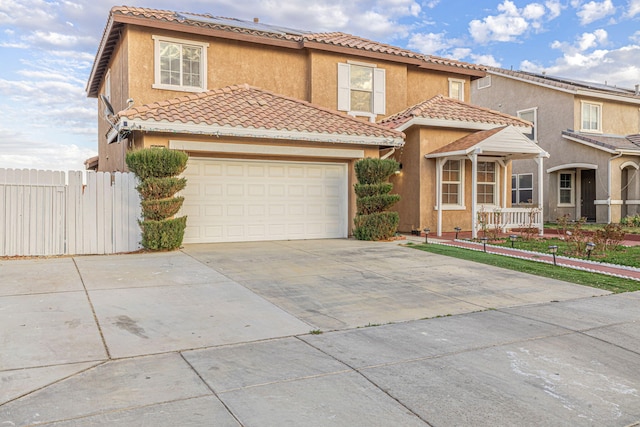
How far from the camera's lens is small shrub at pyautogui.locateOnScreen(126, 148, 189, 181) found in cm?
1085

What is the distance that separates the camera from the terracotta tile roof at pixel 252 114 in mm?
12023

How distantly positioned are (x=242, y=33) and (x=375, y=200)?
253 inches

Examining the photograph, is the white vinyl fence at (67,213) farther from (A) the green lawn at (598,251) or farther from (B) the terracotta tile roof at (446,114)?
(A) the green lawn at (598,251)

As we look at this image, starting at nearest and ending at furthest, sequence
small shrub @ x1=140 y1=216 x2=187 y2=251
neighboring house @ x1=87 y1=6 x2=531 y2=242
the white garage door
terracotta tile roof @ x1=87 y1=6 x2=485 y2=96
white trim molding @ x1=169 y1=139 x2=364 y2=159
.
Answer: small shrub @ x1=140 y1=216 x2=187 y2=251 → white trim molding @ x1=169 y1=139 x2=364 y2=159 → neighboring house @ x1=87 y1=6 x2=531 y2=242 → the white garage door → terracotta tile roof @ x1=87 y1=6 x2=485 y2=96

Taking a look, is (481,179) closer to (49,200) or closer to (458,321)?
(458,321)

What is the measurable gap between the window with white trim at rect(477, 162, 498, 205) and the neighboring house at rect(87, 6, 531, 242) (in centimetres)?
27

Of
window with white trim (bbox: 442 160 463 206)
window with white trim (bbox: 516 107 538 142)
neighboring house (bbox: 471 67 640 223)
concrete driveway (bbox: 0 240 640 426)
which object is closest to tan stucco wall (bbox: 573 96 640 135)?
neighboring house (bbox: 471 67 640 223)

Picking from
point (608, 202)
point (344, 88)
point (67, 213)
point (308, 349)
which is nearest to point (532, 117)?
point (608, 202)

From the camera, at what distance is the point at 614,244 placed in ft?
42.5

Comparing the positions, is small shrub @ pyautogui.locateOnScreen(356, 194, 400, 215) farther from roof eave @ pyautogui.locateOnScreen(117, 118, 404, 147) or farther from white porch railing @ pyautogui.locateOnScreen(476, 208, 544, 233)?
white porch railing @ pyautogui.locateOnScreen(476, 208, 544, 233)

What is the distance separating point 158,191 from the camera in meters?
11.0

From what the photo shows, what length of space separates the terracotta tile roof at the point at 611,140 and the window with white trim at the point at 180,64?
16.7 m

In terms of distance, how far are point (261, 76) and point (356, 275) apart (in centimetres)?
903

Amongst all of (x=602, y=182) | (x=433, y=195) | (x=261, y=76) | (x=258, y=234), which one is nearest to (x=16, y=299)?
(x=258, y=234)
